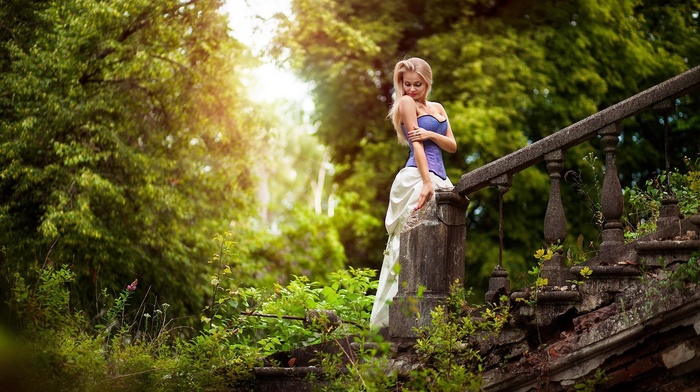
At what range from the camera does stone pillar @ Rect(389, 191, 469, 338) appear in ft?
19.2

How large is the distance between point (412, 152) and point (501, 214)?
1.03m

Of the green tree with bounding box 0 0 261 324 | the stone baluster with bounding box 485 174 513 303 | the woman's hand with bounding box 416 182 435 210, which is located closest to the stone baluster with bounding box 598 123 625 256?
the stone baluster with bounding box 485 174 513 303

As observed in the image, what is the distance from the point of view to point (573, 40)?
17.9m

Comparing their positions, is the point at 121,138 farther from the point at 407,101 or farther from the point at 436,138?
the point at 436,138

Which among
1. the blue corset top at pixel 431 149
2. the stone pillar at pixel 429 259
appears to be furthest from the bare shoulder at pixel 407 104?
the stone pillar at pixel 429 259

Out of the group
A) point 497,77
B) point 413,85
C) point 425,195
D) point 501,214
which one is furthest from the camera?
point 497,77

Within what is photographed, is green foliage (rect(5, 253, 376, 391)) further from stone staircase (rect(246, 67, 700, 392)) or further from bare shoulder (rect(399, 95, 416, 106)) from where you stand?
bare shoulder (rect(399, 95, 416, 106))

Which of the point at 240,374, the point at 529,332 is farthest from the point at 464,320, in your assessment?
the point at 240,374

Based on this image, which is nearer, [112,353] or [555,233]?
[555,233]

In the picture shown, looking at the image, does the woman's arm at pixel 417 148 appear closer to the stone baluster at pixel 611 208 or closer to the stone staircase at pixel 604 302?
the stone staircase at pixel 604 302

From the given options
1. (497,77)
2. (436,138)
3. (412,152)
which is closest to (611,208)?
(436,138)

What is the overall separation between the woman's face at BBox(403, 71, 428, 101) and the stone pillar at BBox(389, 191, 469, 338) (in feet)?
2.96

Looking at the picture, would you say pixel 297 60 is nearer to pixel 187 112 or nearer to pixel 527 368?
pixel 187 112

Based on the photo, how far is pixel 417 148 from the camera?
6.27 metres
